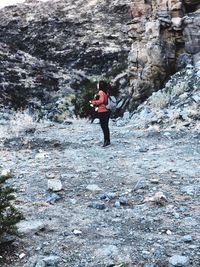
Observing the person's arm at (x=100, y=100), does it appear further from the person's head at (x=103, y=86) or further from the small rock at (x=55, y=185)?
the small rock at (x=55, y=185)

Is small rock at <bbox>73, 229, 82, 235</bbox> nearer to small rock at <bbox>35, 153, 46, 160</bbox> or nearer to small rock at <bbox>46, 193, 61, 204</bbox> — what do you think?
small rock at <bbox>46, 193, 61, 204</bbox>

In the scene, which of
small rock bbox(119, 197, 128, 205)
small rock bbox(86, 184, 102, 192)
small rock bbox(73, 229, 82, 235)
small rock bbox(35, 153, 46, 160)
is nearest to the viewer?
small rock bbox(73, 229, 82, 235)

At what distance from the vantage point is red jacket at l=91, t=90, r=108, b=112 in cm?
1081

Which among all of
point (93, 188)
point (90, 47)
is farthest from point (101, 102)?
point (90, 47)

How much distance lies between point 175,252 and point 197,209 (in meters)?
1.34

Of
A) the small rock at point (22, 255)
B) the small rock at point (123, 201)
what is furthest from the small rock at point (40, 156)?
the small rock at point (22, 255)

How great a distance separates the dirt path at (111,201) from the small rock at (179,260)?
13 millimetres

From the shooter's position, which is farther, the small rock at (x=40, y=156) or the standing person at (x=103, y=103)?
the standing person at (x=103, y=103)

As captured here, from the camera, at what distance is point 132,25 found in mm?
20047

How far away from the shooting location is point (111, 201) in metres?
6.36

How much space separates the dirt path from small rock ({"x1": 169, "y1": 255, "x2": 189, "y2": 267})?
1 centimetres

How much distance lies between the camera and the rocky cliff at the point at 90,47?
18.3 meters

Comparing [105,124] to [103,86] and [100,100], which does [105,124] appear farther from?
[103,86]

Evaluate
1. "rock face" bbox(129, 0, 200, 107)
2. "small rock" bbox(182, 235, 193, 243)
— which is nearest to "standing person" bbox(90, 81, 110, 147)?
"small rock" bbox(182, 235, 193, 243)
